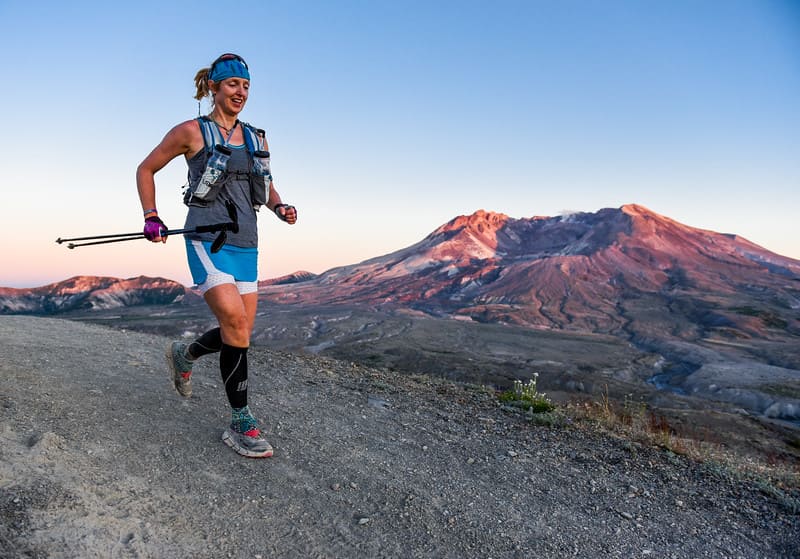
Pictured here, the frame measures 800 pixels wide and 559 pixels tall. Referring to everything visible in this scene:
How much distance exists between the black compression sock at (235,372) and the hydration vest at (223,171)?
3.12ft

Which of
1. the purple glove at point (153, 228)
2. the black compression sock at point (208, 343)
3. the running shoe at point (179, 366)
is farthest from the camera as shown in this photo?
the running shoe at point (179, 366)

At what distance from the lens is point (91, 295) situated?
59.9 meters

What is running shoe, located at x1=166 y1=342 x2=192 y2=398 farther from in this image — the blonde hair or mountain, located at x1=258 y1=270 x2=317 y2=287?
mountain, located at x1=258 y1=270 x2=317 y2=287

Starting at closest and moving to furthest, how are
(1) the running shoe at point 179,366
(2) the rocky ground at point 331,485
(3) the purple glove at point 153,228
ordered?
(2) the rocky ground at point 331,485
(3) the purple glove at point 153,228
(1) the running shoe at point 179,366

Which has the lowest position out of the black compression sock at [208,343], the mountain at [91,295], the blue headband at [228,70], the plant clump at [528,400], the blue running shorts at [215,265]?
the mountain at [91,295]

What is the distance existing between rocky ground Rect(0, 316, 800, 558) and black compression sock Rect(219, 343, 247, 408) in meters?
0.33

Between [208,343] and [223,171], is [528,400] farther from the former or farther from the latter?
[223,171]

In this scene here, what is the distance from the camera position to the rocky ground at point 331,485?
2.39 m

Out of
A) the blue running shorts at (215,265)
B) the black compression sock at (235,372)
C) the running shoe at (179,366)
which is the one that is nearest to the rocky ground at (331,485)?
the running shoe at (179,366)

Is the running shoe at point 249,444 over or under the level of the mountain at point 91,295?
over

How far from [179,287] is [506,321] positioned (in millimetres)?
40608

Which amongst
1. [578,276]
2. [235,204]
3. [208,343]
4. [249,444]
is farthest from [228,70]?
[578,276]

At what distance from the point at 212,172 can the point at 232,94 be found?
554 mm

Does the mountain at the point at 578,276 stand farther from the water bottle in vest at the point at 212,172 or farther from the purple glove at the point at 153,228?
the purple glove at the point at 153,228
